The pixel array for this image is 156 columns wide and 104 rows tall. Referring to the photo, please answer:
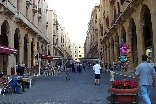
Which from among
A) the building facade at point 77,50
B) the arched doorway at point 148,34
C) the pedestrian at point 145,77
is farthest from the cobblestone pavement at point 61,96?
the building facade at point 77,50

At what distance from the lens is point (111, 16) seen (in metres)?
43.7

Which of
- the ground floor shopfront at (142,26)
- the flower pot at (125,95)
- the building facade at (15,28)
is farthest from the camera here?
the building facade at (15,28)

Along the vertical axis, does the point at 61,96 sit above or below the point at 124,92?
below

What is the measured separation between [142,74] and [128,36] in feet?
72.0

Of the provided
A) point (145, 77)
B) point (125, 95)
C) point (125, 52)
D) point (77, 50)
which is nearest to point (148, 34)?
point (125, 52)

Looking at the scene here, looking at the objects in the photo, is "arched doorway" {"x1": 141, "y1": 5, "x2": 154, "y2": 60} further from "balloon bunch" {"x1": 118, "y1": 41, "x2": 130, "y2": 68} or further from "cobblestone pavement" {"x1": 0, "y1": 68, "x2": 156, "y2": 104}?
"cobblestone pavement" {"x1": 0, "y1": 68, "x2": 156, "y2": 104}

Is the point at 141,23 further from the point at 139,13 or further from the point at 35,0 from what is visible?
the point at 35,0

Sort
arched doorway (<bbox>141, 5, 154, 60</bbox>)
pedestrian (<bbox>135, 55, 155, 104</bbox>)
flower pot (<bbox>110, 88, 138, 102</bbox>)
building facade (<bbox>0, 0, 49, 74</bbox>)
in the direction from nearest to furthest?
flower pot (<bbox>110, 88, 138, 102</bbox>) → pedestrian (<bbox>135, 55, 155, 104</bbox>) → building facade (<bbox>0, 0, 49, 74</bbox>) → arched doorway (<bbox>141, 5, 154, 60</bbox>)

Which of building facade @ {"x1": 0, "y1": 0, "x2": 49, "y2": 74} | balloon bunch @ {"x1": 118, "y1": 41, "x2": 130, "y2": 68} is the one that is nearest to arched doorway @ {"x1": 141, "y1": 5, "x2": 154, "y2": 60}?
balloon bunch @ {"x1": 118, "y1": 41, "x2": 130, "y2": 68}

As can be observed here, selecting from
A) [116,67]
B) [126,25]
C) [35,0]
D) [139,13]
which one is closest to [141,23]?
[139,13]

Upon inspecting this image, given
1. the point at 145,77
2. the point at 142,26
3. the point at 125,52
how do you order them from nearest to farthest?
1. the point at 145,77
2. the point at 142,26
3. the point at 125,52

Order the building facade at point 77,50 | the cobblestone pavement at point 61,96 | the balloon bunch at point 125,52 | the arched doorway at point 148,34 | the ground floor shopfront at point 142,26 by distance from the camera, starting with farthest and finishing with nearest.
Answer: the building facade at point 77,50
the balloon bunch at point 125,52
the arched doorway at point 148,34
the ground floor shopfront at point 142,26
the cobblestone pavement at point 61,96

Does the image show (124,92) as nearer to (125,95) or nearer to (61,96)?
(125,95)

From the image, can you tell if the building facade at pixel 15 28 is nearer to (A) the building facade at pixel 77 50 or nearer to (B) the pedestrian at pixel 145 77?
(B) the pedestrian at pixel 145 77
